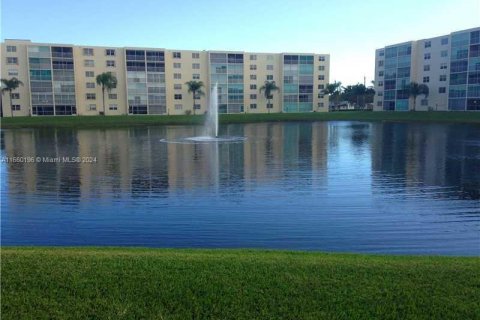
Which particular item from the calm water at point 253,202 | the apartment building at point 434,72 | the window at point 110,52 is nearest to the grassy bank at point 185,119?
the apartment building at point 434,72

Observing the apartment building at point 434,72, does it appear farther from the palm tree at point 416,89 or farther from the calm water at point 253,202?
the calm water at point 253,202

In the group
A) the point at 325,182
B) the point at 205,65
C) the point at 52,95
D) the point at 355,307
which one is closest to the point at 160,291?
the point at 355,307

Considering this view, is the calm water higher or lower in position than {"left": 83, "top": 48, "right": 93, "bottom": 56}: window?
lower

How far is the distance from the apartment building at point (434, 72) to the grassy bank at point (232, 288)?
9006cm

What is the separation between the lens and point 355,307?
5.54 meters

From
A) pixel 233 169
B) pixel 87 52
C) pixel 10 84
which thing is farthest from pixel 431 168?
pixel 87 52

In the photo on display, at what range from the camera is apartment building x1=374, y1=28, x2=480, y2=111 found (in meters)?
85.8

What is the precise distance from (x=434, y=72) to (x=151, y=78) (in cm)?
6215

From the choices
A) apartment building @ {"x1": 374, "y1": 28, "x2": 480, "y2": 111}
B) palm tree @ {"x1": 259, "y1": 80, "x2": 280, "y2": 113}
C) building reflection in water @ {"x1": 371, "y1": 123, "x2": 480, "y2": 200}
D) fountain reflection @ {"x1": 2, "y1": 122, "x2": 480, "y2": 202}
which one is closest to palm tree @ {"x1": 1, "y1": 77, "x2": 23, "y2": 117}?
palm tree @ {"x1": 259, "y1": 80, "x2": 280, "y2": 113}

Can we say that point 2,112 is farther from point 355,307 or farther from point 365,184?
point 355,307

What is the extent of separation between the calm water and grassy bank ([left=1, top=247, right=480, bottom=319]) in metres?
3.27

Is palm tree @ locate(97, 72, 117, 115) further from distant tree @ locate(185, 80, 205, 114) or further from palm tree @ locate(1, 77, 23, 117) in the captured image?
distant tree @ locate(185, 80, 205, 114)

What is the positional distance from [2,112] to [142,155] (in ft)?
235

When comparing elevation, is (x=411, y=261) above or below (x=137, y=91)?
below
